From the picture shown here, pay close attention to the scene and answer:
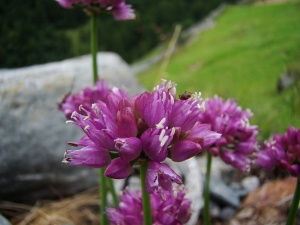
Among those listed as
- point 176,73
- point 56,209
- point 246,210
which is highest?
point 246,210

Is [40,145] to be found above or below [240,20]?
above

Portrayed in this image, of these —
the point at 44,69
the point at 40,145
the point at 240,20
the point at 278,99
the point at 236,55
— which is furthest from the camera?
the point at 240,20

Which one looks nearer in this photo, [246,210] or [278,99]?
[246,210]

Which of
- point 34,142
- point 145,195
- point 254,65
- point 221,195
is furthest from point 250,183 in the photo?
point 254,65

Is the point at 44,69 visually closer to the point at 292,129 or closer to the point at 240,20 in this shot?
the point at 292,129

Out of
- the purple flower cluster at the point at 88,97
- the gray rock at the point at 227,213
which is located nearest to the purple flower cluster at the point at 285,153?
the purple flower cluster at the point at 88,97

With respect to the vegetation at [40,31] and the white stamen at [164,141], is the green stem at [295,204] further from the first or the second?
the vegetation at [40,31]

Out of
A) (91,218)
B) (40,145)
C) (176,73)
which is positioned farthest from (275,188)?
(176,73)

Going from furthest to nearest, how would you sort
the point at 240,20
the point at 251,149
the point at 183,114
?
the point at 240,20 < the point at 251,149 < the point at 183,114
